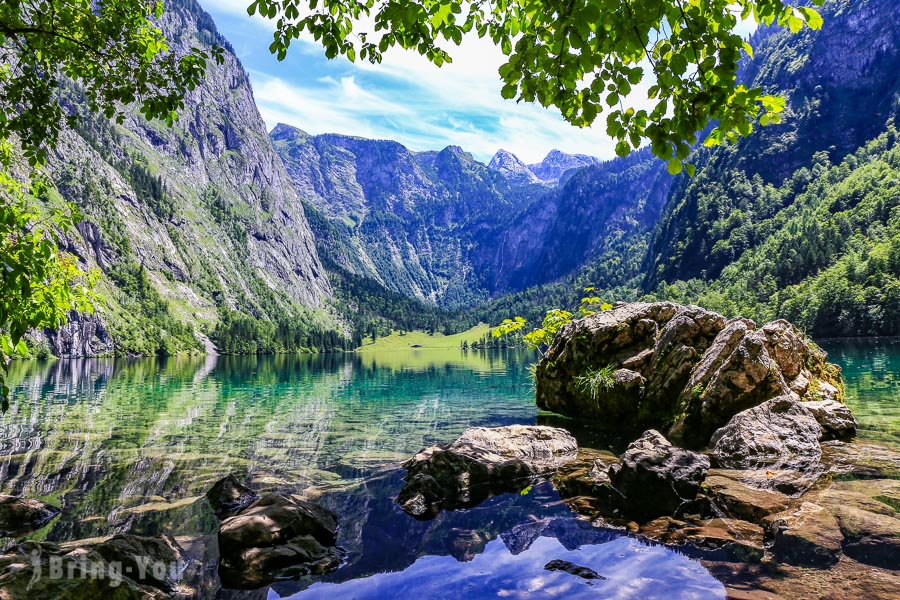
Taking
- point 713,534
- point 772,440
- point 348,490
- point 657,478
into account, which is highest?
point 772,440

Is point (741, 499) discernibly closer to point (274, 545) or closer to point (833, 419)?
point (833, 419)

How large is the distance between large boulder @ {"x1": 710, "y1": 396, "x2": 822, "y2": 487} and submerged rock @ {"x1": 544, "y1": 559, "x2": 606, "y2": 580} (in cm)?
708

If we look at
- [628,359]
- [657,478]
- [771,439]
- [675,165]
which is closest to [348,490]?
[657,478]

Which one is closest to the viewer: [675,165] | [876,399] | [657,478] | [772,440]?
[675,165]

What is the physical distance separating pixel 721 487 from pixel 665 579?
4.74 m

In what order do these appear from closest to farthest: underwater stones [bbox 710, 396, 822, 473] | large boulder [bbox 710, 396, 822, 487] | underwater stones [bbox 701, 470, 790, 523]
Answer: underwater stones [bbox 701, 470, 790, 523]
large boulder [bbox 710, 396, 822, 487]
underwater stones [bbox 710, 396, 822, 473]

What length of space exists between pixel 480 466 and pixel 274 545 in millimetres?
6740

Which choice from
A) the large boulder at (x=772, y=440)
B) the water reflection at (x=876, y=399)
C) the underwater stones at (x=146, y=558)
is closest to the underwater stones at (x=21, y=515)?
the underwater stones at (x=146, y=558)

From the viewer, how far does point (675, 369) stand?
19203mm

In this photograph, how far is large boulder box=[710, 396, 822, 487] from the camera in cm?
1281

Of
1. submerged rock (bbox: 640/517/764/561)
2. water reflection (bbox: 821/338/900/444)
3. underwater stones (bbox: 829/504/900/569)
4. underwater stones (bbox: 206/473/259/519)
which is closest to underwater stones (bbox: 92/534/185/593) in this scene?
underwater stones (bbox: 206/473/259/519)

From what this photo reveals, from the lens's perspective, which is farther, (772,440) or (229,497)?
(772,440)

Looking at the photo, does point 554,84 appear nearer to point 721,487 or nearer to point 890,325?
point 721,487

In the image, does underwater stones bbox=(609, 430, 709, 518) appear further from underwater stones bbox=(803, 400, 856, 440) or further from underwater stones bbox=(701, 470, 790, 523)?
underwater stones bbox=(803, 400, 856, 440)
